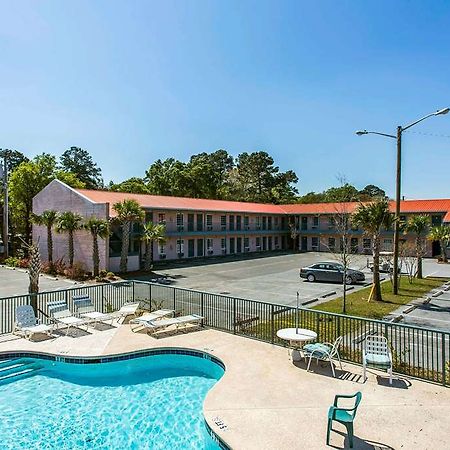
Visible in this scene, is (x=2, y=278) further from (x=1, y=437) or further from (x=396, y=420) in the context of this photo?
(x=396, y=420)

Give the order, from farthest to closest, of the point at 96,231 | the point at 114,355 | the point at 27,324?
the point at 96,231
the point at 27,324
the point at 114,355

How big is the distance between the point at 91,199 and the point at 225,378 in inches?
1011

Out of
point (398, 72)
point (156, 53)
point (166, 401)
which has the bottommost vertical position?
point (166, 401)

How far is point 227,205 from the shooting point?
153 feet

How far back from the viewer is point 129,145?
31.8m

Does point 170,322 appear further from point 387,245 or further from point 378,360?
point 387,245

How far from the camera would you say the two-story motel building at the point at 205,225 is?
3131cm

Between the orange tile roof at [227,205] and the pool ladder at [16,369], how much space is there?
19973mm

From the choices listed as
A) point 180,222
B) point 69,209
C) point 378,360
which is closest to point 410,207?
point 180,222

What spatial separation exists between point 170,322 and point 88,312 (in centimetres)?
354

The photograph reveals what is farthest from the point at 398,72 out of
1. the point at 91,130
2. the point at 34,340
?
the point at 91,130

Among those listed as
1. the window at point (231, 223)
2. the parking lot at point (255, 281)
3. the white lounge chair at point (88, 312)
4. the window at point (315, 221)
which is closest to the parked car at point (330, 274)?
the parking lot at point (255, 281)

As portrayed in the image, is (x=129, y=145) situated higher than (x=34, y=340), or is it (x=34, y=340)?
(x=129, y=145)

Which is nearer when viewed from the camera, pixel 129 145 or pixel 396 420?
pixel 396 420
